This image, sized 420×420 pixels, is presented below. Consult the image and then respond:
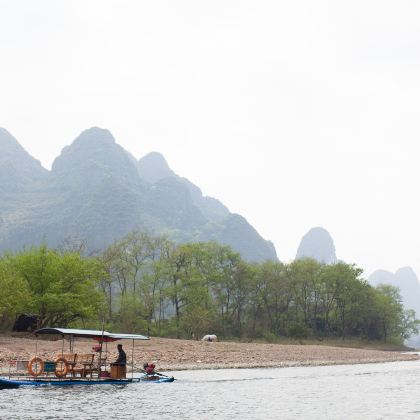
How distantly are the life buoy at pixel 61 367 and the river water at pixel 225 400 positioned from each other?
165 cm

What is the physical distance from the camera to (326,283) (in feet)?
392

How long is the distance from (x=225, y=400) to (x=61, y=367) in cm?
1105

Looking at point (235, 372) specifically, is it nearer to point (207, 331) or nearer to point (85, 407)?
point (85, 407)

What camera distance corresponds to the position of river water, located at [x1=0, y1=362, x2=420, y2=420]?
2647 centimetres

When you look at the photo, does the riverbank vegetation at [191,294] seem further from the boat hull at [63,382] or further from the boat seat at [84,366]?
the boat hull at [63,382]

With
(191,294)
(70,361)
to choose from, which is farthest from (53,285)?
(191,294)

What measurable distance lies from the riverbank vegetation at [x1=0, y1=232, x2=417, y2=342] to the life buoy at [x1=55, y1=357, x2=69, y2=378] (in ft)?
85.3

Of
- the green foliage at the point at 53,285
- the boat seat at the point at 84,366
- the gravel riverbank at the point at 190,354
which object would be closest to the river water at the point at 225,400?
the boat seat at the point at 84,366

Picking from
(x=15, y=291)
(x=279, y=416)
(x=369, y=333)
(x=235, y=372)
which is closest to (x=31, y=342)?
(x=15, y=291)

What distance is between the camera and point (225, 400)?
1238 inches

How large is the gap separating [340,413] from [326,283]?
93.5 metres

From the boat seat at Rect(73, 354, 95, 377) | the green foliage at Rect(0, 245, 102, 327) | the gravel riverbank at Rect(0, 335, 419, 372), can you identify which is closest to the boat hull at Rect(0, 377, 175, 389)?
the boat seat at Rect(73, 354, 95, 377)

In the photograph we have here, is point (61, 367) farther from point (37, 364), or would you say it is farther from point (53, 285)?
point (53, 285)

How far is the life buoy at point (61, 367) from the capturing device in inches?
1431
